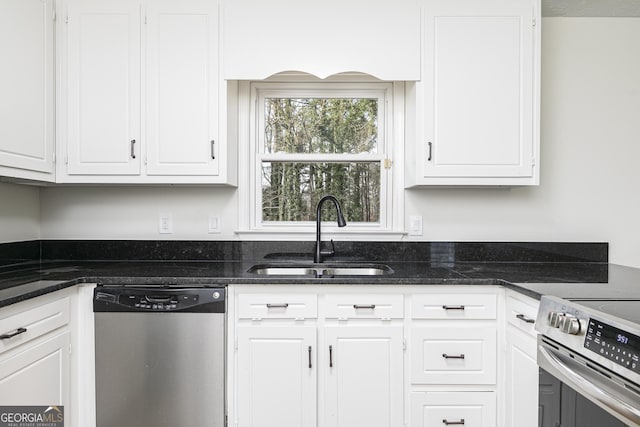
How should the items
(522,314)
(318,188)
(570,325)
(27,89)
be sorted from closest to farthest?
1. (570,325)
2. (522,314)
3. (27,89)
4. (318,188)

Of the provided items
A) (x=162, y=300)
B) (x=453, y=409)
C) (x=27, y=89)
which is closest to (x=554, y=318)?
(x=453, y=409)

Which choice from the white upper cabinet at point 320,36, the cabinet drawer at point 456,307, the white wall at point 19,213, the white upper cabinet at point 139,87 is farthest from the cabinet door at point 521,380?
the white wall at point 19,213

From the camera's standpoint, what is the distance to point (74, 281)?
1.72 m

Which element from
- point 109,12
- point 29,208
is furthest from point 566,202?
point 29,208

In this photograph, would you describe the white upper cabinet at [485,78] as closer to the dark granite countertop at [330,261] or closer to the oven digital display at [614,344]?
the dark granite countertop at [330,261]

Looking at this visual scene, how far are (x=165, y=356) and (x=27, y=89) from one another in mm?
1441

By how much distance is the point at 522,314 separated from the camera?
5.29 ft

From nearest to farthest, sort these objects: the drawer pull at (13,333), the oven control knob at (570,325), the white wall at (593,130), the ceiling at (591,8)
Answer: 1. the oven control knob at (570,325)
2. the drawer pull at (13,333)
3. the ceiling at (591,8)
4. the white wall at (593,130)

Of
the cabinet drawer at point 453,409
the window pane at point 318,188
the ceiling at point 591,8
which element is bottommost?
the cabinet drawer at point 453,409

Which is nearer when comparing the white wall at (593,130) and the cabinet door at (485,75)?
the cabinet door at (485,75)

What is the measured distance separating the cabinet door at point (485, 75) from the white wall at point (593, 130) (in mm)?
376

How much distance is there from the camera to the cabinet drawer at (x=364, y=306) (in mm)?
1756

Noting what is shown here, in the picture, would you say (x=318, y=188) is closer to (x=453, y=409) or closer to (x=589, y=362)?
(x=453, y=409)

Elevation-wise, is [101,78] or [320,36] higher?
[320,36]
